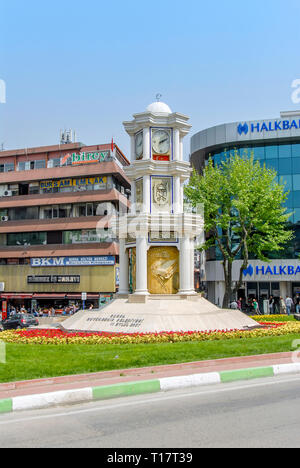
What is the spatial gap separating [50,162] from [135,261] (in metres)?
35.6

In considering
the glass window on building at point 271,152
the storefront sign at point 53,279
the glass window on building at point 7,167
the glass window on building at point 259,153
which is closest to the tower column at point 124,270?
the storefront sign at point 53,279

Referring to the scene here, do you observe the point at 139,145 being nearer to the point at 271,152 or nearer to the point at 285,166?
the point at 285,166

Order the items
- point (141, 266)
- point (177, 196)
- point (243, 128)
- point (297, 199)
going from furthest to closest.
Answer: point (243, 128), point (297, 199), point (177, 196), point (141, 266)

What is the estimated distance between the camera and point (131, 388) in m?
10.6

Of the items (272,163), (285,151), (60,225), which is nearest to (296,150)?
(285,151)

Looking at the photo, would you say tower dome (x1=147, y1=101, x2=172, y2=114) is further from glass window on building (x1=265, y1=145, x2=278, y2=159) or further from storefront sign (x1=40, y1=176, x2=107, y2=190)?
glass window on building (x1=265, y1=145, x2=278, y2=159)

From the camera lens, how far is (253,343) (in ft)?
53.7

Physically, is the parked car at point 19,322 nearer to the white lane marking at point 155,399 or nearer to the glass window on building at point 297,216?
the white lane marking at point 155,399

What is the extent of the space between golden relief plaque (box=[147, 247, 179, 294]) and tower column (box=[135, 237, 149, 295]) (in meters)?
0.54

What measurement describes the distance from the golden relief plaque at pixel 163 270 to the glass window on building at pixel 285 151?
3062 centimetres

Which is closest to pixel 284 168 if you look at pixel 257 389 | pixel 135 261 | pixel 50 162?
pixel 50 162

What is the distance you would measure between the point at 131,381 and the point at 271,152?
144 ft

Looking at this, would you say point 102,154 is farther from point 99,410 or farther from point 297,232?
point 99,410

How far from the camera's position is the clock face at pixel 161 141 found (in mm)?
25141
